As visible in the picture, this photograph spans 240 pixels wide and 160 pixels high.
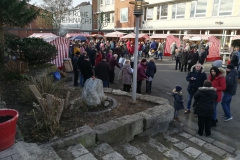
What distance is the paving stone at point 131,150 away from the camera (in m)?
3.56

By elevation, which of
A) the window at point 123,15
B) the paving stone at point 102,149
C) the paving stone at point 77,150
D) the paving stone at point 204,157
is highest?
the window at point 123,15

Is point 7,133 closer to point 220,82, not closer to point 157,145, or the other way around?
point 157,145

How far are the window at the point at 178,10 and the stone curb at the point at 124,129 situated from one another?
19998 mm

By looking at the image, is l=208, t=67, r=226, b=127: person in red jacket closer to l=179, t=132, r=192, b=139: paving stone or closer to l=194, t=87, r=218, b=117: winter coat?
l=194, t=87, r=218, b=117: winter coat

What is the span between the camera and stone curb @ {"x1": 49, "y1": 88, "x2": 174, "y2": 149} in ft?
10.7

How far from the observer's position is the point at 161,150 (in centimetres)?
390

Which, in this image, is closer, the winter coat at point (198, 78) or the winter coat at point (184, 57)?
the winter coat at point (198, 78)

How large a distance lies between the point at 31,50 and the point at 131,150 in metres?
6.00

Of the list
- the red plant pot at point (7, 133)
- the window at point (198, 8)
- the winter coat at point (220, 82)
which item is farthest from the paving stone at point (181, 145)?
the window at point (198, 8)

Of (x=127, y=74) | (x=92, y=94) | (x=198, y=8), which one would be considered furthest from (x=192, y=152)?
(x=198, y=8)

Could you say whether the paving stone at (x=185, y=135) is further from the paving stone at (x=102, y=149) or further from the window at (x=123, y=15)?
the window at (x=123, y=15)

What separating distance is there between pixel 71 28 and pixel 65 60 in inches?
524

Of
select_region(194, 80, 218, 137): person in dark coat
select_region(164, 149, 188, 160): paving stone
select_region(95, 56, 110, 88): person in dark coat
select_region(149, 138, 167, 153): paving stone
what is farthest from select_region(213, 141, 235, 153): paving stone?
select_region(95, 56, 110, 88): person in dark coat

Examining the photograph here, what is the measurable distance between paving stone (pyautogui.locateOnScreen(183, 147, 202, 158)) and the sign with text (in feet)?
46.1
